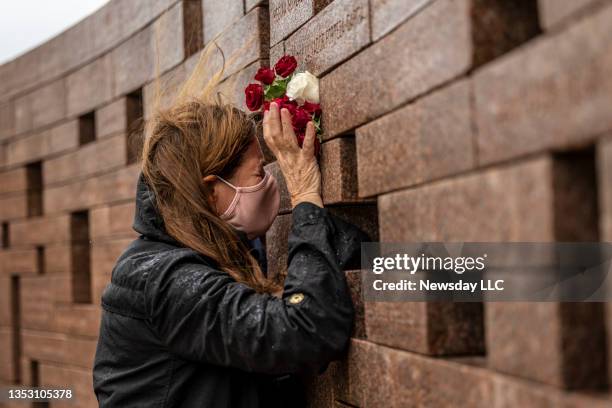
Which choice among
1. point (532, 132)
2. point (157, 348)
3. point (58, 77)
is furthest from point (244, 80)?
point (58, 77)

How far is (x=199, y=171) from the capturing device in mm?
2861

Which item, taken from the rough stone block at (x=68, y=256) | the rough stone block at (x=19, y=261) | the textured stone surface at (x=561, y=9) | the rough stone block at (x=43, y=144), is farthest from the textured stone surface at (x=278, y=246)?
the rough stone block at (x=19, y=261)

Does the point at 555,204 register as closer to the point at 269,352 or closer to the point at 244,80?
the point at 269,352

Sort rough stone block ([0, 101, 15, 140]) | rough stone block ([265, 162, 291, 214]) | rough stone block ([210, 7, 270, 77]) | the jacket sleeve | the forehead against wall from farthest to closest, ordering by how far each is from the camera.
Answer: rough stone block ([0, 101, 15, 140])
rough stone block ([210, 7, 270, 77])
rough stone block ([265, 162, 291, 214])
the jacket sleeve
the forehead against wall

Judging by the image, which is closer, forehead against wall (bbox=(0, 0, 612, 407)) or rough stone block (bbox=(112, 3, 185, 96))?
forehead against wall (bbox=(0, 0, 612, 407))

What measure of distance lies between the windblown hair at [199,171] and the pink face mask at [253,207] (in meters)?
0.06

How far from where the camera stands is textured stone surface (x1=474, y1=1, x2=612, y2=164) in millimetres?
1486

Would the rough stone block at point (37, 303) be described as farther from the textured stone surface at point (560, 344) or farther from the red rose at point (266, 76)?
the textured stone surface at point (560, 344)

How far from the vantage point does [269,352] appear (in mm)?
2482

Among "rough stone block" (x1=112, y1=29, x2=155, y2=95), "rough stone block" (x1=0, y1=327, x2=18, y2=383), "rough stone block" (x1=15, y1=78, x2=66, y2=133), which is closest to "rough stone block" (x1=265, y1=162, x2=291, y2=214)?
"rough stone block" (x1=112, y1=29, x2=155, y2=95)

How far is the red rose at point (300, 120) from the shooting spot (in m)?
2.88

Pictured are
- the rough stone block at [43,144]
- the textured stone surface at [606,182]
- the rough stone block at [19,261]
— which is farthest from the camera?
the rough stone block at [19,261]

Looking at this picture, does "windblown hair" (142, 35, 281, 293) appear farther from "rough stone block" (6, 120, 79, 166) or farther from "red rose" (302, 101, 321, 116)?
"rough stone block" (6, 120, 79, 166)

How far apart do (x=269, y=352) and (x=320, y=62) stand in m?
1.07
